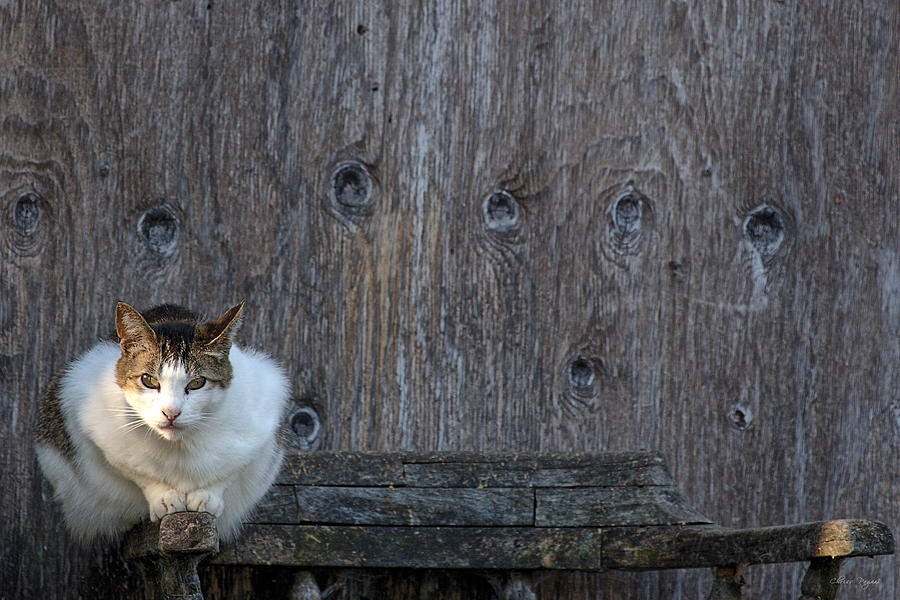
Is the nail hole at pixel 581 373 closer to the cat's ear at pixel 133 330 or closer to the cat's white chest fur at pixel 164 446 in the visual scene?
the cat's white chest fur at pixel 164 446

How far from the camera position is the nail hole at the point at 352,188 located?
3.31 m

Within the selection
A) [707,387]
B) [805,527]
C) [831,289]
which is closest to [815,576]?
[805,527]

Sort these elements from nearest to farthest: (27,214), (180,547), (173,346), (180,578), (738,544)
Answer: (180,547) → (180,578) → (173,346) → (738,544) → (27,214)

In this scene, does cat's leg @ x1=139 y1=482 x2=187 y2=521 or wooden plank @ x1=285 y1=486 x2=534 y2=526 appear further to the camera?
wooden plank @ x1=285 y1=486 x2=534 y2=526

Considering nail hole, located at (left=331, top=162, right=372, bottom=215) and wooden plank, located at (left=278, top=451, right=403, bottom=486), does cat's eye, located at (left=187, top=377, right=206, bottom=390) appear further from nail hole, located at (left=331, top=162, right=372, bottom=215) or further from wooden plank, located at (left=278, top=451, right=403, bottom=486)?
nail hole, located at (left=331, top=162, right=372, bottom=215)

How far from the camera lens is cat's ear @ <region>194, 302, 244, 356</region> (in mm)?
2547

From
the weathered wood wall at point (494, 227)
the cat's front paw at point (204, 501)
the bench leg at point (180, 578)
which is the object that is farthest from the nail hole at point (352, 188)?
the bench leg at point (180, 578)

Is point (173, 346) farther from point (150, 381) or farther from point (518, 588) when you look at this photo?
point (518, 588)

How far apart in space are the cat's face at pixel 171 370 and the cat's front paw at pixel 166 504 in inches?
5.5

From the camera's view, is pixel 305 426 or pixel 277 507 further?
pixel 305 426

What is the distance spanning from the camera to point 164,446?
8.39 ft

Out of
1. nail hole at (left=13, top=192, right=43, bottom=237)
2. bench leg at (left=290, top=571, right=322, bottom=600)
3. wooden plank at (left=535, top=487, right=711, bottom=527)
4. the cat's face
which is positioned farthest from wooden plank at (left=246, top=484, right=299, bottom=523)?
nail hole at (left=13, top=192, right=43, bottom=237)

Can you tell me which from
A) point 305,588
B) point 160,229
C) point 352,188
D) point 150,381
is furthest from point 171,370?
point 352,188

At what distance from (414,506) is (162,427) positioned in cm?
76
